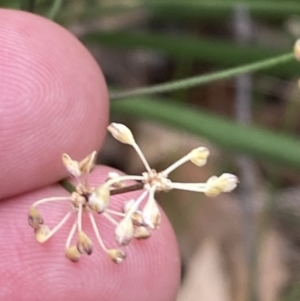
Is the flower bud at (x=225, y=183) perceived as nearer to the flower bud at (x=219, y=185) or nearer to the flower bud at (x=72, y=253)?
the flower bud at (x=219, y=185)

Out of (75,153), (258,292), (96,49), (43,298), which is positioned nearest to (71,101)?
(75,153)

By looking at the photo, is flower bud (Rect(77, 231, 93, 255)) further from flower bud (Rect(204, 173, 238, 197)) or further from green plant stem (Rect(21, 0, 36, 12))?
green plant stem (Rect(21, 0, 36, 12))

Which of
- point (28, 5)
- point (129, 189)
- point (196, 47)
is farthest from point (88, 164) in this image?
point (196, 47)

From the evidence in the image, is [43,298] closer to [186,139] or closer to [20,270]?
[20,270]

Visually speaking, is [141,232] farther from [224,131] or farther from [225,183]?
[224,131]

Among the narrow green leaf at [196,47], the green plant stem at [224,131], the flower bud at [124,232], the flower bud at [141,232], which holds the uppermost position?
the flower bud at [124,232]

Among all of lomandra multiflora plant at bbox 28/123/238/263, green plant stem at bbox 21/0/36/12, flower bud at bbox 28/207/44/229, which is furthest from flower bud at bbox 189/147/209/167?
green plant stem at bbox 21/0/36/12

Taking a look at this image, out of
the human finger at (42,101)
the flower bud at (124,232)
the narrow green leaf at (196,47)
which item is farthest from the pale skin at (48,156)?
the narrow green leaf at (196,47)
